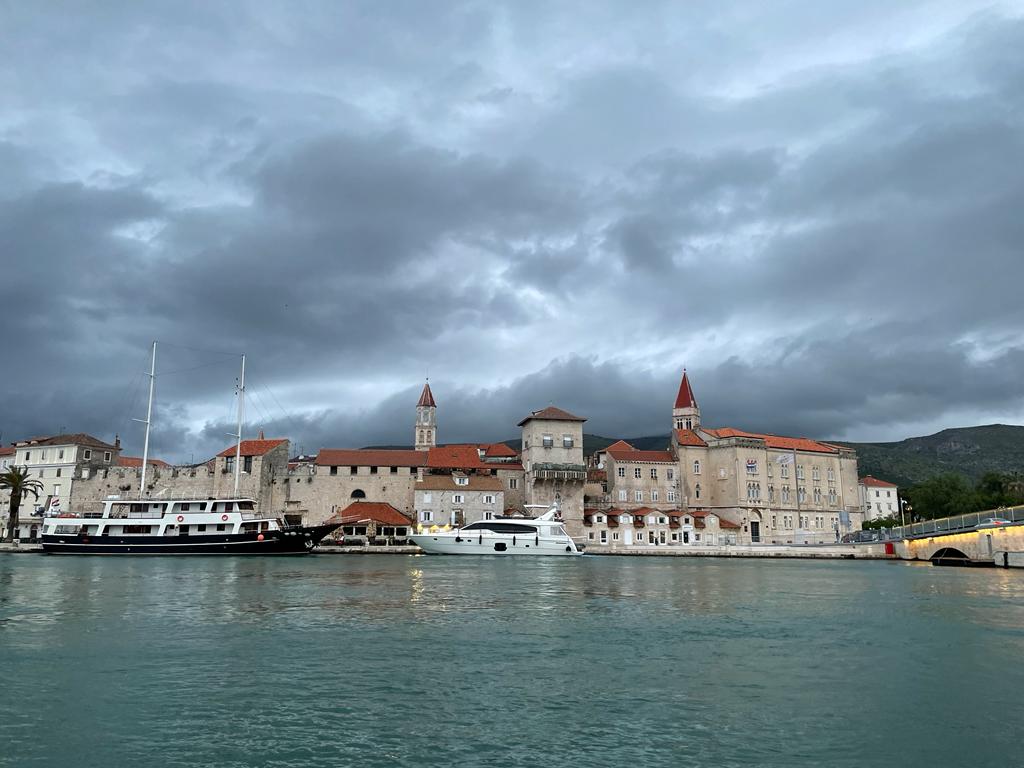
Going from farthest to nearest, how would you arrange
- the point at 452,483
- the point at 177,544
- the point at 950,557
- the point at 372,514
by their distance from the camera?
1. the point at 452,483
2. the point at 372,514
3. the point at 177,544
4. the point at 950,557

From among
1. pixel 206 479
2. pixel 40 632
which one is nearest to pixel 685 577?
pixel 40 632

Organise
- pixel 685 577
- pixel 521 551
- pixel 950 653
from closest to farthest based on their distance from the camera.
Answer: pixel 950 653 < pixel 685 577 < pixel 521 551

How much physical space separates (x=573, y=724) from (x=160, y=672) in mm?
7664

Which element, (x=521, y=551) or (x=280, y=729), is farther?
(x=521, y=551)

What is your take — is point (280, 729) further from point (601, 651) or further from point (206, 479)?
point (206, 479)

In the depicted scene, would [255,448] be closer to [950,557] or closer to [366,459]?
[366,459]

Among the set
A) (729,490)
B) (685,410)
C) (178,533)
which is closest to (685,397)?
(685,410)

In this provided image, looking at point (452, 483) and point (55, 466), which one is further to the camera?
point (55, 466)

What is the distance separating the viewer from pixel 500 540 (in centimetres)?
6525

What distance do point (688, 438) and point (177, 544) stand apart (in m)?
56.0

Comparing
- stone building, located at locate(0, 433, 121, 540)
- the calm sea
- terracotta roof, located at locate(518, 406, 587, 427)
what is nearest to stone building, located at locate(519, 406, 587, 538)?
terracotta roof, located at locate(518, 406, 587, 427)

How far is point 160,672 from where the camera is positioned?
531 inches

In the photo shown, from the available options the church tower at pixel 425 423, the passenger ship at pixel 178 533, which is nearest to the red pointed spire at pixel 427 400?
the church tower at pixel 425 423

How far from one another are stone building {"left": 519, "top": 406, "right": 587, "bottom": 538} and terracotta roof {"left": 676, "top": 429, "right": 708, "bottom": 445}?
12.9m
